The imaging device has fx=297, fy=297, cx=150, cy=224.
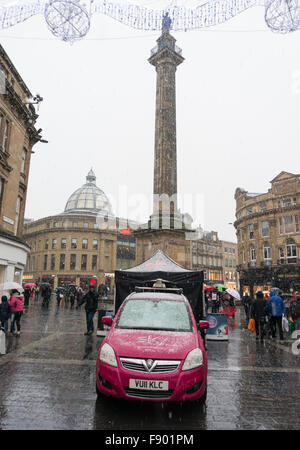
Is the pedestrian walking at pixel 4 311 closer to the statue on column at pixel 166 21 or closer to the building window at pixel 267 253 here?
the statue on column at pixel 166 21

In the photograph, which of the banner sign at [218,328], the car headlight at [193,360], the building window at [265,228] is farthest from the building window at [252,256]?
the car headlight at [193,360]

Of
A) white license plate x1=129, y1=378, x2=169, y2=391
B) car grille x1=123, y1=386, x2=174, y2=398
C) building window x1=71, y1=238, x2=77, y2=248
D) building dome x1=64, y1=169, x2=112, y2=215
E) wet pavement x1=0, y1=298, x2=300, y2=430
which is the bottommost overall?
wet pavement x1=0, y1=298, x2=300, y2=430

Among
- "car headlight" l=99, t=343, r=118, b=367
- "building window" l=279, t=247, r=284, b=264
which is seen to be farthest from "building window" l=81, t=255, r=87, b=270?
"car headlight" l=99, t=343, r=118, b=367

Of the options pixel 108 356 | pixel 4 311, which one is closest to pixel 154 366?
pixel 108 356

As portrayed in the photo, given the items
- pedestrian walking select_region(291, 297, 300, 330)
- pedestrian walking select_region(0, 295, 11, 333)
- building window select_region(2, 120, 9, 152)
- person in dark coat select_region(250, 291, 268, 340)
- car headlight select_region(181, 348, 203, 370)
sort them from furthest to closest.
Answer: building window select_region(2, 120, 9, 152), pedestrian walking select_region(291, 297, 300, 330), person in dark coat select_region(250, 291, 268, 340), pedestrian walking select_region(0, 295, 11, 333), car headlight select_region(181, 348, 203, 370)

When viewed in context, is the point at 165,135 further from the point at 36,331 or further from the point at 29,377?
the point at 29,377

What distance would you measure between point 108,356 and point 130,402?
873 millimetres

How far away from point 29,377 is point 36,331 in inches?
250

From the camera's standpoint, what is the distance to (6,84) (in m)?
16.6

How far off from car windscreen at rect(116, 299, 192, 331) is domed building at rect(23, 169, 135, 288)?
55698 mm

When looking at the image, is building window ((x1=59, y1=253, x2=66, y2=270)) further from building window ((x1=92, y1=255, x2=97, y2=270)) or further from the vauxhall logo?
the vauxhall logo

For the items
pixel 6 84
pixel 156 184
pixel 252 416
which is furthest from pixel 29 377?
pixel 156 184

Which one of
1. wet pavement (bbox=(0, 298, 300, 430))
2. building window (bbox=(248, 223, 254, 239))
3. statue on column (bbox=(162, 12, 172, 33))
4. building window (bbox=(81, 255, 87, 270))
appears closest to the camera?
wet pavement (bbox=(0, 298, 300, 430))

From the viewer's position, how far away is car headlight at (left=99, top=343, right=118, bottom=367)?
14.4 ft
